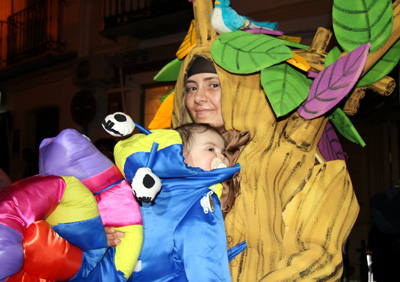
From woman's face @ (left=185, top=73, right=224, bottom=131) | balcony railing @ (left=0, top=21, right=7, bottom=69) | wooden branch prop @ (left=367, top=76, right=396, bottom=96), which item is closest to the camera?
wooden branch prop @ (left=367, top=76, right=396, bottom=96)

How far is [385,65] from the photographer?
4.01ft

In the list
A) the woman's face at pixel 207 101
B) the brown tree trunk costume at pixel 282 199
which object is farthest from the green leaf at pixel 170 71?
the brown tree trunk costume at pixel 282 199

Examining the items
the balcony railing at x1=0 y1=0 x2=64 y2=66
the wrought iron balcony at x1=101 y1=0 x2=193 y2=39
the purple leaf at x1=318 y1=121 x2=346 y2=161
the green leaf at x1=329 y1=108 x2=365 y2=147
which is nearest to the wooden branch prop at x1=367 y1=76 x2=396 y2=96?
the green leaf at x1=329 y1=108 x2=365 y2=147

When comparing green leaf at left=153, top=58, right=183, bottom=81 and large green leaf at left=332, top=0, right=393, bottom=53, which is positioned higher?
large green leaf at left=332, top=0, right=393, bottom=53

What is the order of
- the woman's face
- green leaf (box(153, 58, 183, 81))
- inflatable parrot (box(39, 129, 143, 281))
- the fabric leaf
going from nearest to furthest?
inflatable parrot (box(39, 129, 143, 281)) < the woman's face < the fabric leaf < green leaf (box(153, 58, 183, 81))

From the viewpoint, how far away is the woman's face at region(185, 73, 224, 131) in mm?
1370

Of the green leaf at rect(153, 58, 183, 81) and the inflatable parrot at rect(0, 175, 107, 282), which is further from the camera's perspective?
the green leaf at rect(153, 58, 183, 81)

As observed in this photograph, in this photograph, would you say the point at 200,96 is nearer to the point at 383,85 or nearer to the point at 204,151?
the point at 204,151

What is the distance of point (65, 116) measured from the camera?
6.19 meters

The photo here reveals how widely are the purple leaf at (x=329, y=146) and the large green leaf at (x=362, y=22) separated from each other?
37 centimetres

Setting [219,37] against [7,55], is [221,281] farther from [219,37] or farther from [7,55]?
[7,55]

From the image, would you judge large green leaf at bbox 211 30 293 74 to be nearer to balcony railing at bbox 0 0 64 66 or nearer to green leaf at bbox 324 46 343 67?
green leaf at bbox 324 46 343 67

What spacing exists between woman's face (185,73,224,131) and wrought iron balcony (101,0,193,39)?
3.50 meters

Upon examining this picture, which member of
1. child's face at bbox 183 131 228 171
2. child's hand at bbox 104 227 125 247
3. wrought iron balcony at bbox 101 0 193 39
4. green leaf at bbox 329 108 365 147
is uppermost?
wrought iron balcony at bbox 101 0 193 39
